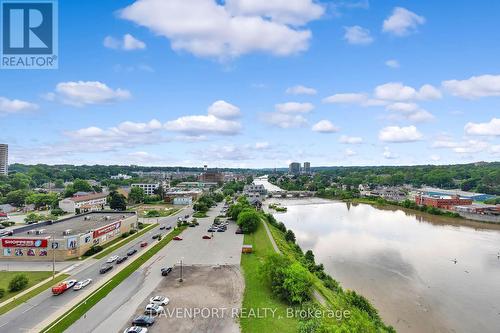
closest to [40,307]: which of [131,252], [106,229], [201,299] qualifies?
[201,299]

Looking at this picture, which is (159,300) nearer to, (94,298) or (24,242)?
(94,298)

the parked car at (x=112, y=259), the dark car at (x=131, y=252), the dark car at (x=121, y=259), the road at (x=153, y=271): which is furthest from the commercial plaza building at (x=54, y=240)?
Result: the road at (x=153, y=271)

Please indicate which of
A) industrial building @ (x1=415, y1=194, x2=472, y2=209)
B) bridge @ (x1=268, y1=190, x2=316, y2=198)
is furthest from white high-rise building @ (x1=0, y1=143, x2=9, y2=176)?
industrial building @ (x1=415, y1=194, x2=472, y2=209)

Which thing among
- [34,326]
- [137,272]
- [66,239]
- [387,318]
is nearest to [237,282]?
[137,272]

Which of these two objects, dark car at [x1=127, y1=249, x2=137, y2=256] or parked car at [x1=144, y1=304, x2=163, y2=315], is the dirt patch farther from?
dark car at [x1=127, y1=249, x2=137, y2=256]

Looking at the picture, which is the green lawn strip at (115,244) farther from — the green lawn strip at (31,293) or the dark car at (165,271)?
the dark car at (165,271)
